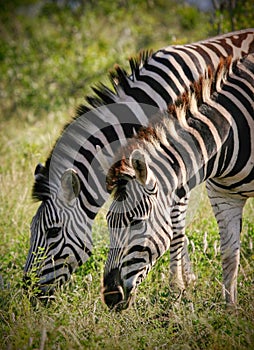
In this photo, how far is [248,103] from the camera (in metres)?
4.11

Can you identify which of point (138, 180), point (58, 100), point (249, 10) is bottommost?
point (138, 180)

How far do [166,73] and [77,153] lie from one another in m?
1.07

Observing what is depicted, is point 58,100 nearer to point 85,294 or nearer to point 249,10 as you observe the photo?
point 249,10

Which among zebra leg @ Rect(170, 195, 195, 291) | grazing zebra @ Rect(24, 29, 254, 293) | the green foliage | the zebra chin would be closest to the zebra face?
grazing zebra @ Rect(24, 29, 254, 293)

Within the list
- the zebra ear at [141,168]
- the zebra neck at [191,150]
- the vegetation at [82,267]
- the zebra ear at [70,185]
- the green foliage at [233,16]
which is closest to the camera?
the zebra ear at [141,168]

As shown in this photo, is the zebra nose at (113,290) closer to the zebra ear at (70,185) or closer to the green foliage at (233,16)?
the zebra ear at (70,185)

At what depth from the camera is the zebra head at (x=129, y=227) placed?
3.43 metres

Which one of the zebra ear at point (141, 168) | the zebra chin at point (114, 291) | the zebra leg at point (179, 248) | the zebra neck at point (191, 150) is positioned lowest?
the zebra chin at point (114, 291)

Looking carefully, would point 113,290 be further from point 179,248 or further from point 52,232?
point 179,248

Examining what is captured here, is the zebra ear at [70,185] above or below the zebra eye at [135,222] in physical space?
above

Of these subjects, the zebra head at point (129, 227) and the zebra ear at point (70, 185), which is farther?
the zebra ear at point (70, 185)

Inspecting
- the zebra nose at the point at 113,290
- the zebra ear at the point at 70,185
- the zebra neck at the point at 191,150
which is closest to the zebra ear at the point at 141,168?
the zebra neck at the point at 191,150

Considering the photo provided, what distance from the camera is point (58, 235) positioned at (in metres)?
4.48

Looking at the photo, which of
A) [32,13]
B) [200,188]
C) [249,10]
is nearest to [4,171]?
[200,188]
